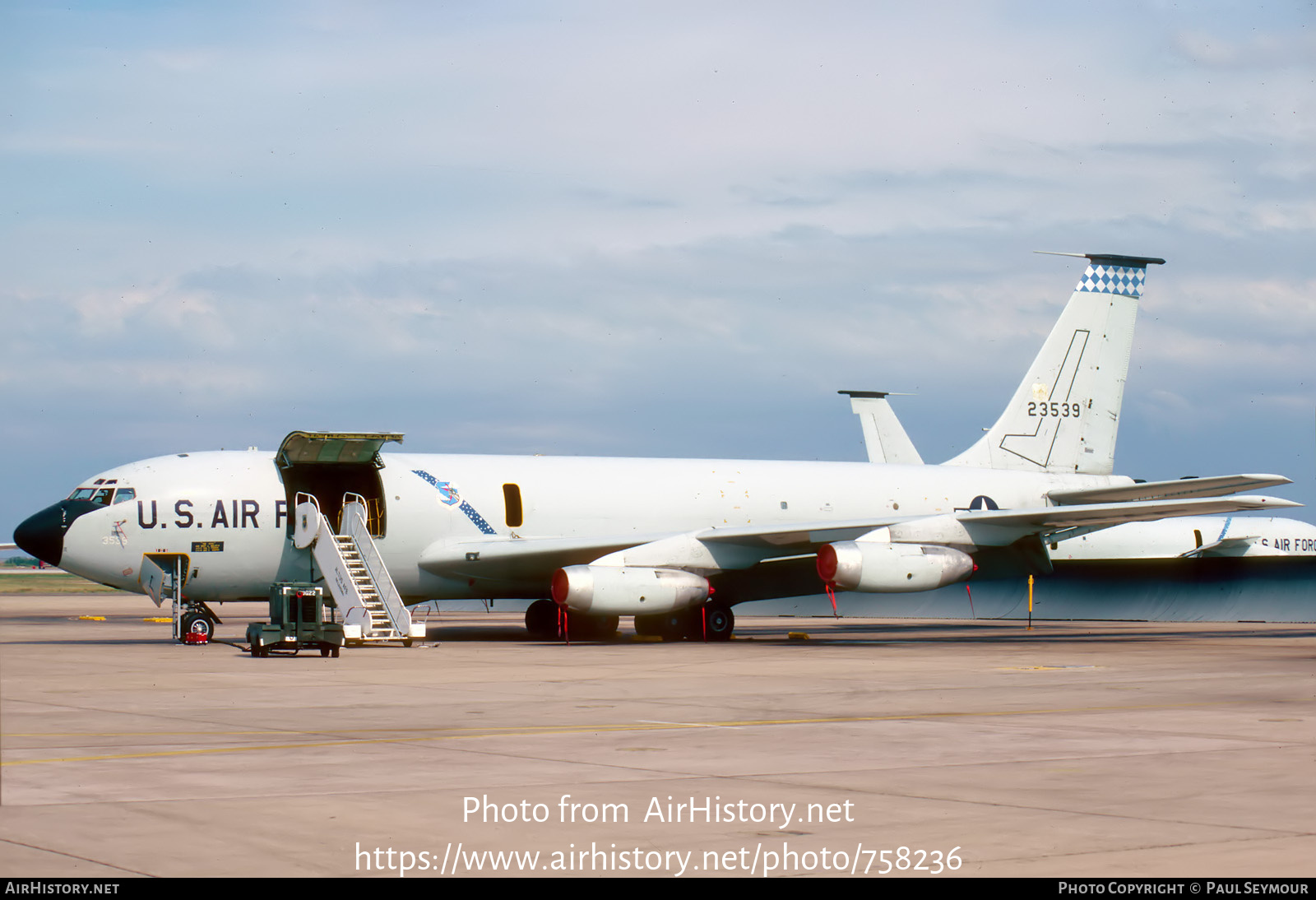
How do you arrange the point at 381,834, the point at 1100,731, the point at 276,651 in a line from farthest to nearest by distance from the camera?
the point at 276,651 → the point at 1100,731 → the point at 381,834

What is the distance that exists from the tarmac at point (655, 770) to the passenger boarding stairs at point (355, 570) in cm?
493

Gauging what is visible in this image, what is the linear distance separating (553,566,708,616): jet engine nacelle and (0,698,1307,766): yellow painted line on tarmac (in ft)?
42.1

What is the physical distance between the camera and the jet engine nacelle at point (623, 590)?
26828mm

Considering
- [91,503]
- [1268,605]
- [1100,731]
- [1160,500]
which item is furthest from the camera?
[1268,605]

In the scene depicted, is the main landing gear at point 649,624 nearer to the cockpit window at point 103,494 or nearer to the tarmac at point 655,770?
the tarmac at point 655,770

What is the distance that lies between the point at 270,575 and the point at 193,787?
18975 millimetres

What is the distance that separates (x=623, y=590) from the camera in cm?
2709

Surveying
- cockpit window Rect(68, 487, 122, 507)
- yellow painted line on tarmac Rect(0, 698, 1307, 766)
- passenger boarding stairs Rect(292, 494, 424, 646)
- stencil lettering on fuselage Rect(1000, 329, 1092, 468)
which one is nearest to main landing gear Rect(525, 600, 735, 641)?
passenger boarding stairs Rect(292, 494, 424, 646)

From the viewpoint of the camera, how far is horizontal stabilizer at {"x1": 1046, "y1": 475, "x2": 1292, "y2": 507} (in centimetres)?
2831

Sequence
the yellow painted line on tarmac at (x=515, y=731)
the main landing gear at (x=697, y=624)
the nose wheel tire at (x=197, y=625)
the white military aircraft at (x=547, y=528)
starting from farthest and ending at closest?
the main landing gear at (x=697, y=624) < the white military aircraft at (x=547, y=528) < the nose wheel tire at (x=197, y=625) < the yellow painted line on tarmac at (x=515, y=731)

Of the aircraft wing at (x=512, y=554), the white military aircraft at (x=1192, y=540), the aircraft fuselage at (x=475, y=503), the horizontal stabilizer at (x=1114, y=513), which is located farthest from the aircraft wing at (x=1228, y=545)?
the aircraft wing at (x=512, y=554)

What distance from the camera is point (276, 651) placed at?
23797 mm
